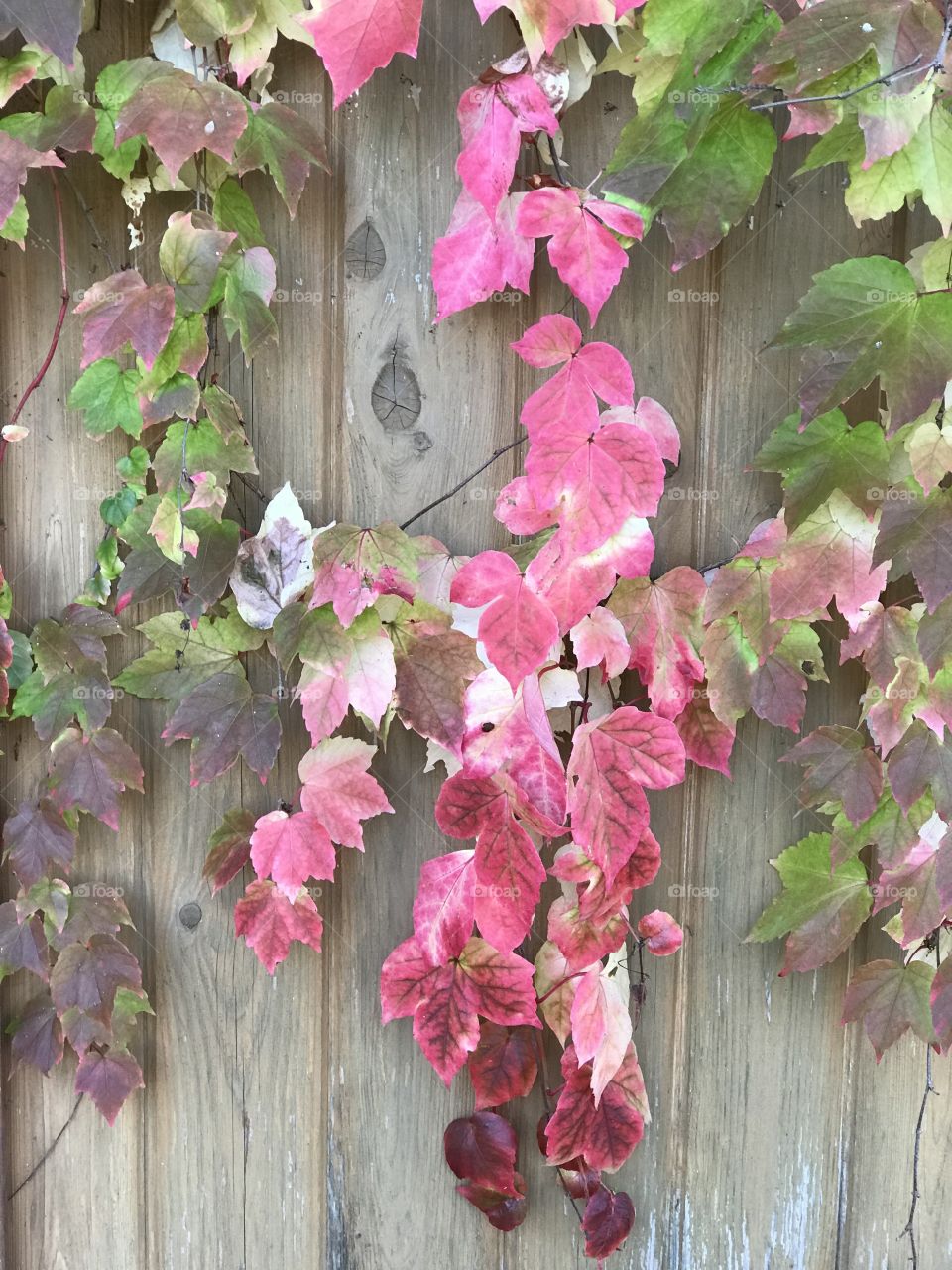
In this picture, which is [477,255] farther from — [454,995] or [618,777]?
[454,995]

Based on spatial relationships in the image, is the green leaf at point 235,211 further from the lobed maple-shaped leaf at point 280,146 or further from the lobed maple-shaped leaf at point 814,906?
the lobed maple-shaped leaf at point 814,906

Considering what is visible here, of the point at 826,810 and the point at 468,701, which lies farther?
the point at 826,810

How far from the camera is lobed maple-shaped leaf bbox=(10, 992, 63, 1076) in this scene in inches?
37.9

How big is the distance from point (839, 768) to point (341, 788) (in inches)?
18.7

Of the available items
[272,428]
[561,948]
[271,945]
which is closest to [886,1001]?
[561,948]

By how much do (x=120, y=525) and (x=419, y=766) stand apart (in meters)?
0.37

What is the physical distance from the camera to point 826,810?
0.95m

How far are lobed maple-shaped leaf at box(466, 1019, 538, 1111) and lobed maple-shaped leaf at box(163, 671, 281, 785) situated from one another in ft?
1.17

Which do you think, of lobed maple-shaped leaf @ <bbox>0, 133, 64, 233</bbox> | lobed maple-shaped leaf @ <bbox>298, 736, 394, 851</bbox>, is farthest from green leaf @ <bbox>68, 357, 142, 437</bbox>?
lobed maple-shaped leaf @ <bbox>298, 736, 394, 851</bbox>

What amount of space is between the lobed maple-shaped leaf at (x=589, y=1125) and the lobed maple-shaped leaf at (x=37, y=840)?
21.1 inches

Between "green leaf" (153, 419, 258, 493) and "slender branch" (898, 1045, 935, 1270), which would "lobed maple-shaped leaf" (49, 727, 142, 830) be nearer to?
"green leaf" (153, 419, 258, 493)

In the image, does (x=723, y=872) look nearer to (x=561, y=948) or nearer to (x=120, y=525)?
(x=561, y=948)

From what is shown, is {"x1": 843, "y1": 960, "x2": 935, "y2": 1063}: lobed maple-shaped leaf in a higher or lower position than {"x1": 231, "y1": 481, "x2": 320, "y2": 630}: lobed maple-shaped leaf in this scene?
lower

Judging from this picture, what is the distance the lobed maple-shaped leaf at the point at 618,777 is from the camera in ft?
2.62
